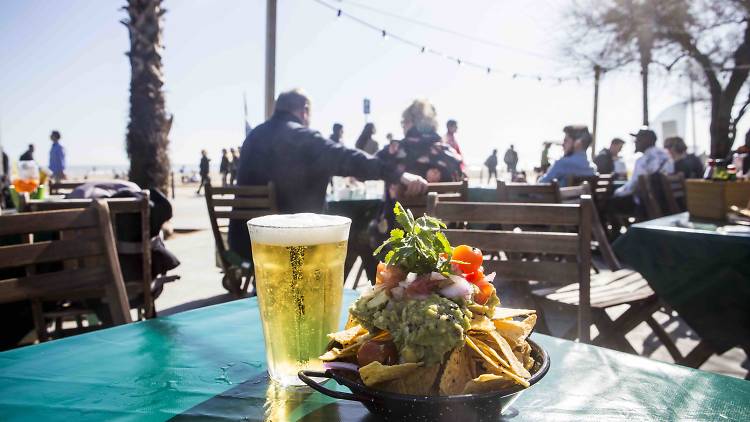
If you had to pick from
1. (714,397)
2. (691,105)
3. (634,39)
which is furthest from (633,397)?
(691,105)

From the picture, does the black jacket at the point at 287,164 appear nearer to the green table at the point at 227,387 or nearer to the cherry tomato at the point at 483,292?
the green table at the point at 227,387

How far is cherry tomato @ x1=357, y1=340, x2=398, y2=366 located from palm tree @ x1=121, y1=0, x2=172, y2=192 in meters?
9.38

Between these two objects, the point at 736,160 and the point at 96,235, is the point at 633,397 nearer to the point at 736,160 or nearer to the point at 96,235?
the point at 96,235

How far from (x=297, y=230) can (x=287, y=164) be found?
9.59ft

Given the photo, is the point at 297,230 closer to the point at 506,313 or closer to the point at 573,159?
the point at 506,313

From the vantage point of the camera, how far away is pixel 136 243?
3.21m

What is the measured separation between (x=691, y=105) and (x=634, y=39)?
5.53m

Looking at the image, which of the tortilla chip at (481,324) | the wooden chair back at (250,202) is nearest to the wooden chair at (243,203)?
the wooden chair back at (250,202)

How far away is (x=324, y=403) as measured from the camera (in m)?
0.83

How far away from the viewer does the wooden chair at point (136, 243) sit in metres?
2.57

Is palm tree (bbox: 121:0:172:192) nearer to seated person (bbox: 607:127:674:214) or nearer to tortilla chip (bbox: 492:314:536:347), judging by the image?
seated person (bbox: 607:127:674:214)

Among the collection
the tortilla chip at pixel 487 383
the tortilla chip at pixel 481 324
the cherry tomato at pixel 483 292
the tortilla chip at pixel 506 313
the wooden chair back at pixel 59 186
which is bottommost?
the tortilla chip at pixel 487 383

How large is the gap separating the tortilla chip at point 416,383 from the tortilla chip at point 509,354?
96 mm

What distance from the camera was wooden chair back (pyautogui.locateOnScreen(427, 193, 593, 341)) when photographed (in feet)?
6.46
